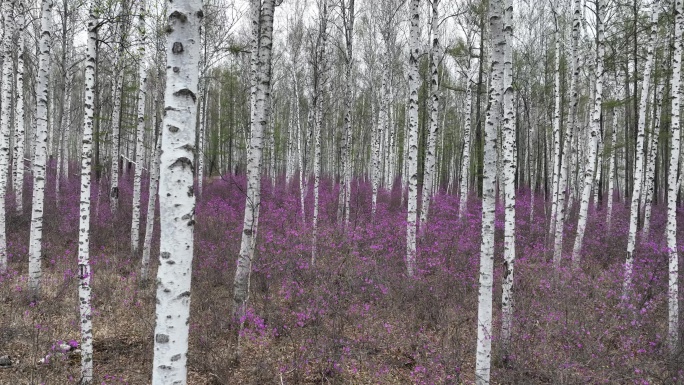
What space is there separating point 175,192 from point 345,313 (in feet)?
14.5

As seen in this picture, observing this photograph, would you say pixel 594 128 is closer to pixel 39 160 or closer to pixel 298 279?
pixel 298 279

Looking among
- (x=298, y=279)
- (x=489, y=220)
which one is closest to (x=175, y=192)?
(x=489, y=220)

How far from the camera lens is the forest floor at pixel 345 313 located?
4516mm

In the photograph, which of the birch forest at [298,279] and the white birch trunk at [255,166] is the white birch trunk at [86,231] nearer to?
the birch forest at [298,279]

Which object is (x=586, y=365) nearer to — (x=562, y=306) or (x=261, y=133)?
(x=562, y=306)

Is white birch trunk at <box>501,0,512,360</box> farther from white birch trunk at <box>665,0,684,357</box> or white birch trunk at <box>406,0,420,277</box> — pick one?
white birch trunk at <box>406,0,420,277</box>

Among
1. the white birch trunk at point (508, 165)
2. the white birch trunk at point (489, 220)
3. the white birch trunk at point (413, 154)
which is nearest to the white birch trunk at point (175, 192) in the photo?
the white birch trunk at point (489, 220)

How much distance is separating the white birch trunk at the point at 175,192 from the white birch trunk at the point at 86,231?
2463 millimetres

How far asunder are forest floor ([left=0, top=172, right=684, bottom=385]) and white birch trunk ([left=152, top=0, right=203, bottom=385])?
7.06 ft

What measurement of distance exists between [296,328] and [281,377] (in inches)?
59.8

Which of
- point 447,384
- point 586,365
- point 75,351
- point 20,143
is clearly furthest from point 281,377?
point 20,143

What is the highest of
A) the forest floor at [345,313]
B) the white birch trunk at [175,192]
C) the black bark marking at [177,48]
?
the black bark marking at [177,48]

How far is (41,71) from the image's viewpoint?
6.18 meters

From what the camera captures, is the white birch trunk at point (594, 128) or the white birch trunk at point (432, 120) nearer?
the white birch trunk at point (594, 128)
